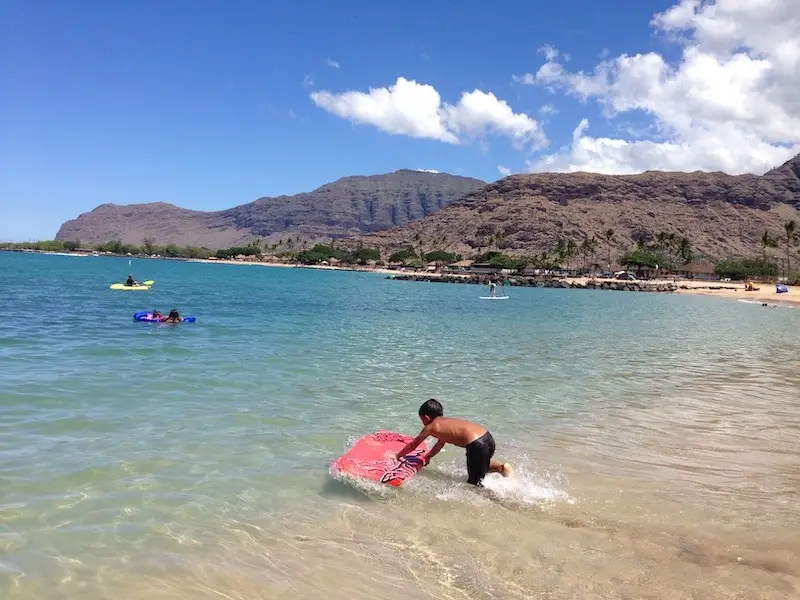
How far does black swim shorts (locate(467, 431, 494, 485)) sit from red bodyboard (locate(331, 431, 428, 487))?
0.67 m

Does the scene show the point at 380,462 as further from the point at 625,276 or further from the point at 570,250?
the point at 570,250

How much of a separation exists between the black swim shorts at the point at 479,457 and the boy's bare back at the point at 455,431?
73mm

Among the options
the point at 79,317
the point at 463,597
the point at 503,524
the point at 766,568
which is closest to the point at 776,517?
the point at 766,568

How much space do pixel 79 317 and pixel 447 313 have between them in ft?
72.2

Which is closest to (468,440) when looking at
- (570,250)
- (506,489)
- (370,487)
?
(506,489)

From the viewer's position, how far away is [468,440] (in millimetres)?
7648

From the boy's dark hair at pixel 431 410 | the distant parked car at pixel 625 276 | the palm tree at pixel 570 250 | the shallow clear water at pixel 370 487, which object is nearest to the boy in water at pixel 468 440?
the boy's dark hair at pixel 431 410

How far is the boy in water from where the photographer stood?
7.62m

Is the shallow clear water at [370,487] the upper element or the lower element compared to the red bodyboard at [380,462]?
lower

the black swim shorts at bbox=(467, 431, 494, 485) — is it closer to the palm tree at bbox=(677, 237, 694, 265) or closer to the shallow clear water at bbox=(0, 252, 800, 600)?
the shallow clear water at bbox=(0, 252, 800, 600)

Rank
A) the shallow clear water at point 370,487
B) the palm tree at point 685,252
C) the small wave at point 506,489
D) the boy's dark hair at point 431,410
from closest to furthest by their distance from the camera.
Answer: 1. the shallow clear water at point 370,487
2. the small wave at point 506,489
3. the boy's dark hair at point 431,410
4. the palm tree at point 685,252

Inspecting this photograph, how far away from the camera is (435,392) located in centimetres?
1360

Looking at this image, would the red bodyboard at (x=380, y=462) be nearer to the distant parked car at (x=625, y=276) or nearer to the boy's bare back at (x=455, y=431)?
the boy's bare back at (x=455, y=431)

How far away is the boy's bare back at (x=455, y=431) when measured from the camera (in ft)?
25.1
